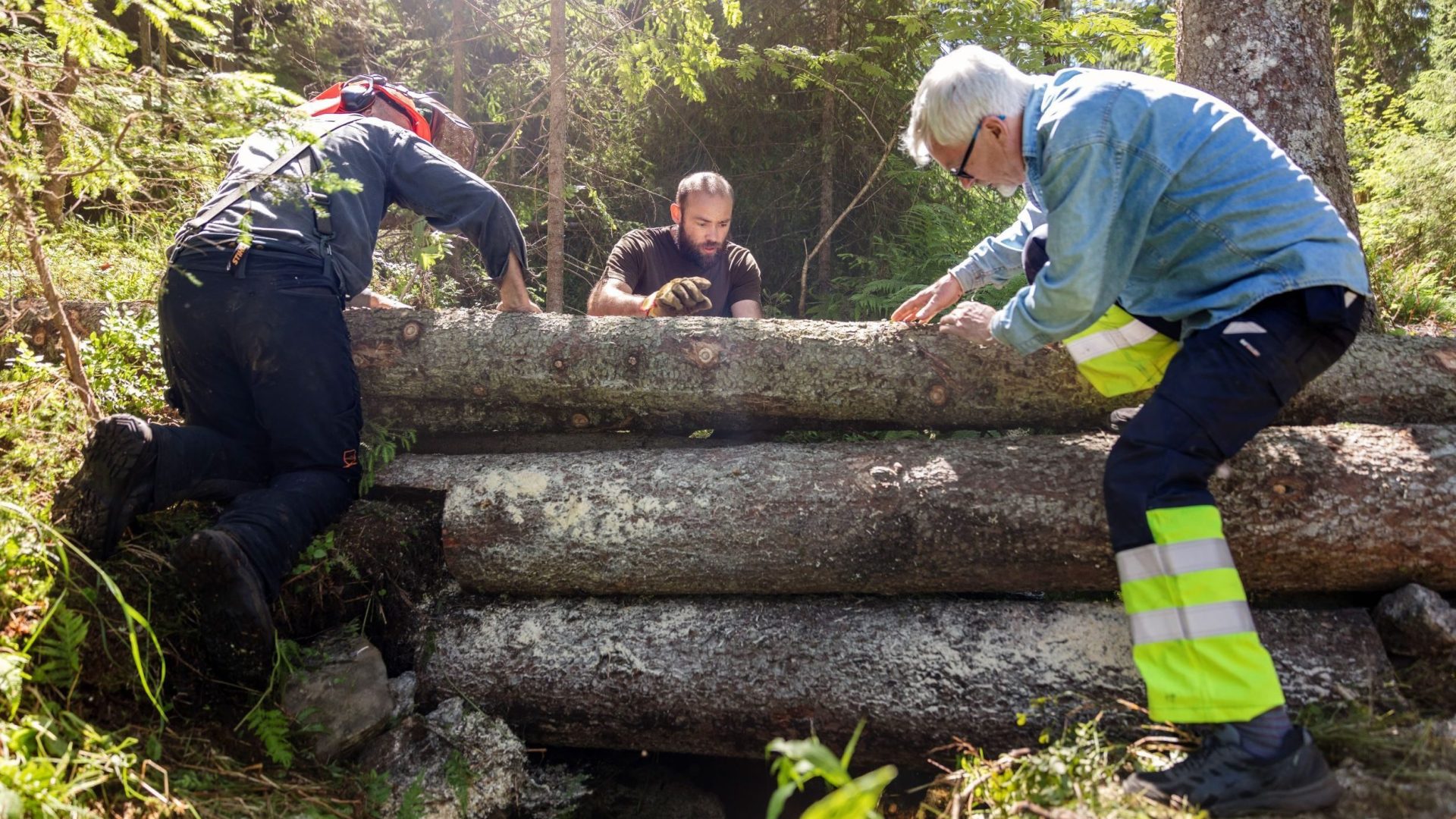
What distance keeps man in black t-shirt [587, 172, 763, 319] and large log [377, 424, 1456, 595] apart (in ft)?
6.23

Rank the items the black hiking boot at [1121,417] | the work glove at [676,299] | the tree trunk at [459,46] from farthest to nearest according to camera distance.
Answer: the tree trunk at [459,46], the work glove at [676,299], the black hiking boot at [1121,417]

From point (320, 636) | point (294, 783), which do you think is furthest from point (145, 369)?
point (294, 783)

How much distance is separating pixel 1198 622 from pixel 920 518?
3.59ft

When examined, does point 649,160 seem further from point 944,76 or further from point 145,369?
point 944,76

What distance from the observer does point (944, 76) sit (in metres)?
2.58

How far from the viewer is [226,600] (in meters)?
2.66

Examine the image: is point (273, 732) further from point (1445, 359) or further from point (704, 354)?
point (1445, 359)

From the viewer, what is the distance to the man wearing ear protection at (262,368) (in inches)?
114

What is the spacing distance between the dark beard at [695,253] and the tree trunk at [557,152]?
1.41 meters

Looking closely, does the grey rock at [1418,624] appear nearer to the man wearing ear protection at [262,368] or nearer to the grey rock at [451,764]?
the grey rock at [451,764]

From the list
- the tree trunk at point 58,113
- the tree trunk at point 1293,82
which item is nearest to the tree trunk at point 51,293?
the tree trunk at point 58,113

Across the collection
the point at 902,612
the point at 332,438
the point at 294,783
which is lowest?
the point at 294,783

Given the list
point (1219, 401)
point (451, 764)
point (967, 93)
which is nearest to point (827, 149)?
point (967, 93)

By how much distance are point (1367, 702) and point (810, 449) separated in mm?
2052
